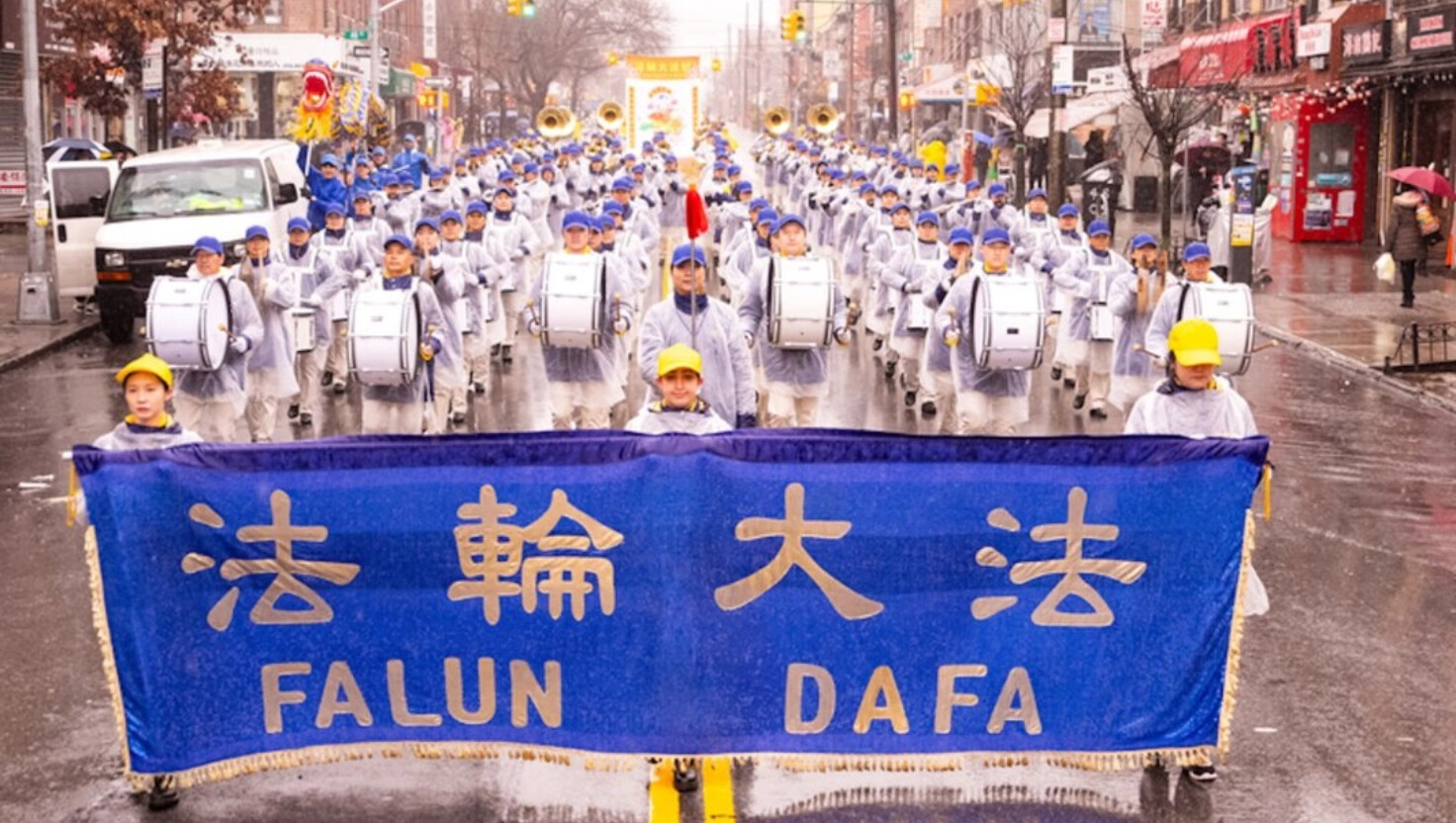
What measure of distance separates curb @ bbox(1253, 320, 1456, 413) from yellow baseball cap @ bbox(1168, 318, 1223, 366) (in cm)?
976

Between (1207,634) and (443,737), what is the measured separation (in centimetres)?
274

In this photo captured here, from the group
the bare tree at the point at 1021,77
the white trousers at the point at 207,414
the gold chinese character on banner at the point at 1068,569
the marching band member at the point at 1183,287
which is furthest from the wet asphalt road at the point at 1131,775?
the bare tree at the point at 1021,77

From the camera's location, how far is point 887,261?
18.3 m

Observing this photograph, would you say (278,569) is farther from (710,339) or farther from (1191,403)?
(710,339)

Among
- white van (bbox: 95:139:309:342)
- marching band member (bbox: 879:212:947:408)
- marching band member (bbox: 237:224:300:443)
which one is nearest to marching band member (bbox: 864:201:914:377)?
marching band member (bbox: 879:212:947:408)

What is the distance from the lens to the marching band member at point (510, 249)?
1981cm

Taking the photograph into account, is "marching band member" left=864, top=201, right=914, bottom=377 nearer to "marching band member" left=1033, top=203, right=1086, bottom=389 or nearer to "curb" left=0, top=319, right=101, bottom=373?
"marching band member" left=1033, top=203, right=1086, bottom=389

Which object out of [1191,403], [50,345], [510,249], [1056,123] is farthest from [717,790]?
[1056,123]

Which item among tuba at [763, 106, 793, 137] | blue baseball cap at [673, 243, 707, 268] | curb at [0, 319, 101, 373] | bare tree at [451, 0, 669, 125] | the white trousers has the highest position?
bare tree at [451, 0, 669, 125]

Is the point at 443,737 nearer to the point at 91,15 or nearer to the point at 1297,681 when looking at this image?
the point at 1297,681

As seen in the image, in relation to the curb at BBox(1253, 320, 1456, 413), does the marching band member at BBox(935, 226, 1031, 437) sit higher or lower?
higher

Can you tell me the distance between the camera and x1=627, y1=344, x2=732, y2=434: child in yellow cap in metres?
8.07

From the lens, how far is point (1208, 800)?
7234 millimetres

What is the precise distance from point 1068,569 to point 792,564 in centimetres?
98
